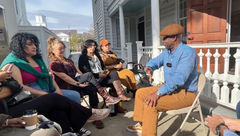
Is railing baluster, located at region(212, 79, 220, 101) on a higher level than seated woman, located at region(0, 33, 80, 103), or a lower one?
lower

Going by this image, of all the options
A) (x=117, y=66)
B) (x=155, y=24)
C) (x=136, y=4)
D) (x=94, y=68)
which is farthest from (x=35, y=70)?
(x=136, y=4)

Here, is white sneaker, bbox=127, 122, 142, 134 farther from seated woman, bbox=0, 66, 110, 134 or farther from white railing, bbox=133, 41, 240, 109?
white railing, bbox=133, 41, 240, 109

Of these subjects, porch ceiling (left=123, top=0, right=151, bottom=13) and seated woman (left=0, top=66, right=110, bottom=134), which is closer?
seated woman (left=0, top=66, right=110, bottom=134)

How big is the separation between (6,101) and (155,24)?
3.08 metres

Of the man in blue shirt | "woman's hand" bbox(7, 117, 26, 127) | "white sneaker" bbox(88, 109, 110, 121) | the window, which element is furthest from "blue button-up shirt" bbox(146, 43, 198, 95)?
the window

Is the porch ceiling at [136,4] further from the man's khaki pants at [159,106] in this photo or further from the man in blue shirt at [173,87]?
the man's khaki pants at [159,106]

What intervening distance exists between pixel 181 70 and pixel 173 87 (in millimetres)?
189

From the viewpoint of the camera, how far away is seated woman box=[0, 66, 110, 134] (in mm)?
1334

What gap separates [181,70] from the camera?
4.97ft

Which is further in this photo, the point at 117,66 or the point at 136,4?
the point at 136,4

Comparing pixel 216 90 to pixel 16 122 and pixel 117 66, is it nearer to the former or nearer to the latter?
pixel 117 66

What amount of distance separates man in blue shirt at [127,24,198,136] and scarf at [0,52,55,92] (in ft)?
3.84

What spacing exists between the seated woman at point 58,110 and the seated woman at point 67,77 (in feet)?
1.33

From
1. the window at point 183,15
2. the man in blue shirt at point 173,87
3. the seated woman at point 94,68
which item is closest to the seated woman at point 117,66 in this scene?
the seated woman at point 94,68
